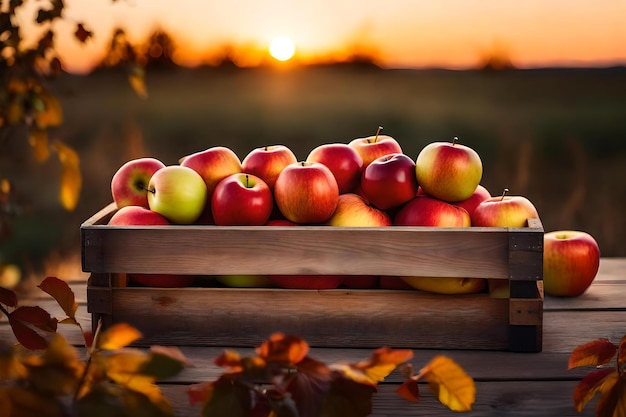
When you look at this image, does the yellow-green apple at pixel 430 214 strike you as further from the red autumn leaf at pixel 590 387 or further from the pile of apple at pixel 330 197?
the red autumn leaf at pixel 590 387

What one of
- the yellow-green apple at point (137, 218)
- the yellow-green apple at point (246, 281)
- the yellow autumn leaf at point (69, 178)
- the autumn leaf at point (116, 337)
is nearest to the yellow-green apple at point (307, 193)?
the yellow-green apple at point (246, 281)

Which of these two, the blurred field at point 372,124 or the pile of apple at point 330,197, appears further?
the blurred field at point 372,124

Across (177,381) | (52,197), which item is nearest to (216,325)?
(177,381)

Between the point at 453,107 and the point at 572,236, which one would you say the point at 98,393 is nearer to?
the point at 572,236

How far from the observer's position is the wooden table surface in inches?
42.0

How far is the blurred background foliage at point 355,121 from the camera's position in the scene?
15.7 feet

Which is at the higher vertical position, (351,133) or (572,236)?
(572,236)

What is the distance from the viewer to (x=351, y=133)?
21.0 ft

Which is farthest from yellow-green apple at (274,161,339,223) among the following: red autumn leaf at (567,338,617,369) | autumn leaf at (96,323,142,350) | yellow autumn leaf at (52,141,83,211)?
autumn leaf at (96,323,142,350)

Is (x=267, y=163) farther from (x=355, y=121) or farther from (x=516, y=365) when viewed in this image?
(x=355, y=121)

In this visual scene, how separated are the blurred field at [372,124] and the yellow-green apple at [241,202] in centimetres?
295

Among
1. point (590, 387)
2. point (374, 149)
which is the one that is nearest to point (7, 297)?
point (590, 387)

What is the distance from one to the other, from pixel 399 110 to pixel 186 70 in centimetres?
235

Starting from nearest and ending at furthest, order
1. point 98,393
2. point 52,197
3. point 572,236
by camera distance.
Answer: point 98,393 < point 572,236 < point 52,197
